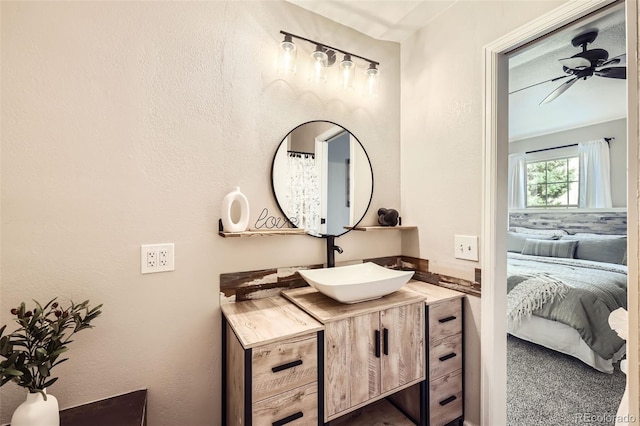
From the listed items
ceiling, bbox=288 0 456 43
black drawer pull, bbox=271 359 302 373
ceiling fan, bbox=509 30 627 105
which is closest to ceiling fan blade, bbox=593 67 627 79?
ceiling fan, bbox=509 30 627 105

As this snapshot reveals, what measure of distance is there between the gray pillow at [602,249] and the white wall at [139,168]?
4.26 m

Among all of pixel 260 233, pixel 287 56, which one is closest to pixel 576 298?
pixel 260 233

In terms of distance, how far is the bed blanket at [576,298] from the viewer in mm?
2227

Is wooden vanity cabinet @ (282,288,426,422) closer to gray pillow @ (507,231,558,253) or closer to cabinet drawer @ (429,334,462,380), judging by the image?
cabinet drawer @ (429,334,462,380)

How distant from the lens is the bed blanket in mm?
2227

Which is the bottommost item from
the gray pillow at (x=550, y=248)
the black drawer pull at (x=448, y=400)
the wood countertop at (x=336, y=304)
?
the black drawer pull at (x=448, y=400)

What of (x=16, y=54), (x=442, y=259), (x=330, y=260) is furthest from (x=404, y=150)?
(x=16, y=54)

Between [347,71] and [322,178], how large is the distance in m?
0.69

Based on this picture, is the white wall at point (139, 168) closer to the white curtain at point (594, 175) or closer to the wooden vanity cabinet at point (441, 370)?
the wooden vanity cabinet at point (441, 370)

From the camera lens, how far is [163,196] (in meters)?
1.33

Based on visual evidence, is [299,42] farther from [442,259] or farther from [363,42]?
[442,259]

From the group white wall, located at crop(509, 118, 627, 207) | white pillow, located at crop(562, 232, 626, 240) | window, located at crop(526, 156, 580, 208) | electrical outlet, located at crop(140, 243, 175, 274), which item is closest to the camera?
electrical outlet, located at crop(140, 243, 175, 274)

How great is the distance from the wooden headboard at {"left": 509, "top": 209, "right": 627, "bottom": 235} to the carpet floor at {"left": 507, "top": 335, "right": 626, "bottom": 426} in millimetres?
2671

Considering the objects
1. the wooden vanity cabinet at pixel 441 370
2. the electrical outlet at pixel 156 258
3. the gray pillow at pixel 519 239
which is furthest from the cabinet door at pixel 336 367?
the gray pillow at pixel 519 239
